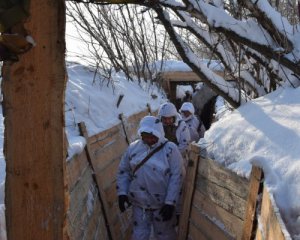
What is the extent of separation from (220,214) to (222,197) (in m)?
0.15

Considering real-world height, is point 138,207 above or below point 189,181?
below

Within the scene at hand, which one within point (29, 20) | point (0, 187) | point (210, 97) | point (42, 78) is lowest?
point (210, 97)

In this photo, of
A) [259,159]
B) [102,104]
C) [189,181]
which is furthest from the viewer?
[102,104]

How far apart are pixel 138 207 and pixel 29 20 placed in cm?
389

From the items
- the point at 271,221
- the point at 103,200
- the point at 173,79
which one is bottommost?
the point at 173,79

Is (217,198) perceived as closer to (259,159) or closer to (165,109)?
(259,159)

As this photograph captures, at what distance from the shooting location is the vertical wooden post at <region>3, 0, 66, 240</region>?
7.97ft

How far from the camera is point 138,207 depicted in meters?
5.98

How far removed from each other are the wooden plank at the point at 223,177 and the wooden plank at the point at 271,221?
643 millimetres

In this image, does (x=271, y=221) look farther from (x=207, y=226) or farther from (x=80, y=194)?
(x=80, y=194)

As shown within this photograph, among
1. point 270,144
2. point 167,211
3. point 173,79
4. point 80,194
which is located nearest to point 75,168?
point 80,194

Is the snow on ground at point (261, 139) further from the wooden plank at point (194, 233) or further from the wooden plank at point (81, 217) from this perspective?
the wooden plank at point (194, 233)

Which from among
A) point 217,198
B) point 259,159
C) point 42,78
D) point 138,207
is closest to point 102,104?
point 138,207

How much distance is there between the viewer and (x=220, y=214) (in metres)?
4.51
